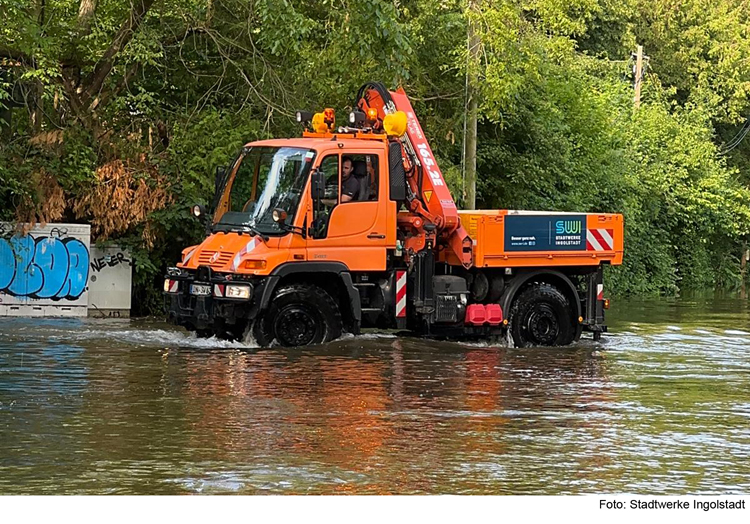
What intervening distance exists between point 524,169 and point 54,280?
13.7m

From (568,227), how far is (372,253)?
2937 mm

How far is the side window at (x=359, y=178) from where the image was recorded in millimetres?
18953

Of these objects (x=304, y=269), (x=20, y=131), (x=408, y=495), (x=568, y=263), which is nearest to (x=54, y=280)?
(x=20, y=131)

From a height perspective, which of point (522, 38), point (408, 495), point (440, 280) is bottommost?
point (408, 495)

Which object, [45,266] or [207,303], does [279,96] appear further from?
[207,303]

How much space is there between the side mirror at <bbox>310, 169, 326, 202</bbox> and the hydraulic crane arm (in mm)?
1887

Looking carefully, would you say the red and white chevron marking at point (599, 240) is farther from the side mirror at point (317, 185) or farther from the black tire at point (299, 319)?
the side mirror at point (317, 185)

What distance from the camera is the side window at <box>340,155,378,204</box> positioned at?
19.0 meters

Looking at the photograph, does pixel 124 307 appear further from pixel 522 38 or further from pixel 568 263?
pixel 522 38

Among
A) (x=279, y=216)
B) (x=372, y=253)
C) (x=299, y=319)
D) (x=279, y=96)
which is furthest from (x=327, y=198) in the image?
(x=279, y=96)

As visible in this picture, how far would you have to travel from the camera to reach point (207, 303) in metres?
18.6

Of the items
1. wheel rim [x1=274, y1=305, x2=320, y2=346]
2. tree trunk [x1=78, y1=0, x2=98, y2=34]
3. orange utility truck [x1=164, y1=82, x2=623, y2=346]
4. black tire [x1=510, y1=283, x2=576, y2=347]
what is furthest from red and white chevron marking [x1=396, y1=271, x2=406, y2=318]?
tree trunk [x1=78, y1=0, x2=98, y2=34]

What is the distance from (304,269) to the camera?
60.8 feet

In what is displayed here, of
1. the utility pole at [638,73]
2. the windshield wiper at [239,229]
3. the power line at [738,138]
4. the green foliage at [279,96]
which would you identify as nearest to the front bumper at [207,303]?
the windshield wiper at [239,229]
